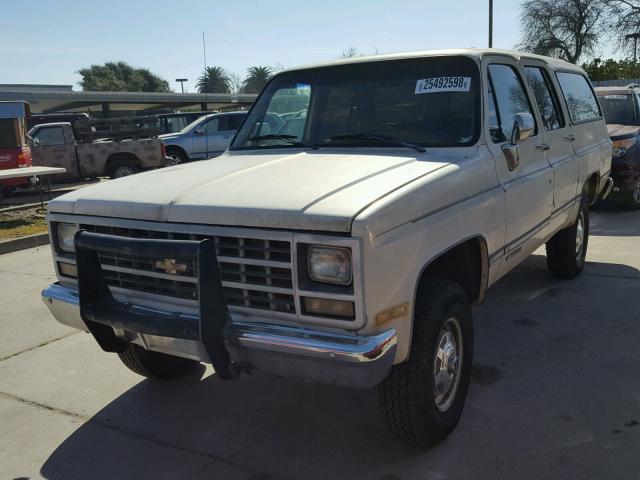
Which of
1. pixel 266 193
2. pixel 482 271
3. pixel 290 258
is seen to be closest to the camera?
pixel 290 258

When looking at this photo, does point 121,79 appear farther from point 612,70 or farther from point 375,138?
point 375,138

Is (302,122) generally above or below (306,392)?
above

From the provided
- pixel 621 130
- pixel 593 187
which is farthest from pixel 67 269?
pixel 621 130

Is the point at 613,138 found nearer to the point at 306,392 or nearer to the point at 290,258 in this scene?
the point at 306,392

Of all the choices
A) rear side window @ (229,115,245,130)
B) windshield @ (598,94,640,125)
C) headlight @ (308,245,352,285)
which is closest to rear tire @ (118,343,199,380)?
headlight @ (308,245,352,285)

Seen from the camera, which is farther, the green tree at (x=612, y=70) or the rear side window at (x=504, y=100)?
the green tree at (x=612, y=70)

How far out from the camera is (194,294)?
2893 mm

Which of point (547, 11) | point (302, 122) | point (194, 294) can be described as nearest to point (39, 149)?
point (302, 122)

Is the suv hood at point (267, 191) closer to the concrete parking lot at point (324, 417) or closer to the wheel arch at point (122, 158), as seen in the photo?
the concrete parking lot at point (324, 417)

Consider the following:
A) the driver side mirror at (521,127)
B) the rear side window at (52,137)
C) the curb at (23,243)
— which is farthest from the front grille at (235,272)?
the rear side window at (52,137)

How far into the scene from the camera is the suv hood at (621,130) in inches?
364

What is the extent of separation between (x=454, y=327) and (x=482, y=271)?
448 millimetres

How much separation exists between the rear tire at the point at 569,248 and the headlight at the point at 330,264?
12.2ft

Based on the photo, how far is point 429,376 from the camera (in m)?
2.88
